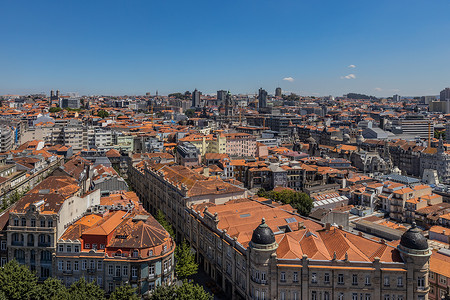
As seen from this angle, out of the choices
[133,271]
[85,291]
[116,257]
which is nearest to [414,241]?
[133,271]

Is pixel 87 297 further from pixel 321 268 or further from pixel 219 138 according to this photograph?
pixel 219 138

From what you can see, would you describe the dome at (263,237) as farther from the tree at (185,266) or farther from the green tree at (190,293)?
the tree at (185,266)

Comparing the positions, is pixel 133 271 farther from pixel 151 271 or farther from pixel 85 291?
pixel 85 291

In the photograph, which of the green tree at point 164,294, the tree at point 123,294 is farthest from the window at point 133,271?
the green tree at point 164,294

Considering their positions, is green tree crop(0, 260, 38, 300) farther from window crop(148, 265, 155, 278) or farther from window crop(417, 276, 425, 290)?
window crop(417, 276, 425, 290)

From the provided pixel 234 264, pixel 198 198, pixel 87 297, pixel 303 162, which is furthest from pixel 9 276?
pixel 303 162

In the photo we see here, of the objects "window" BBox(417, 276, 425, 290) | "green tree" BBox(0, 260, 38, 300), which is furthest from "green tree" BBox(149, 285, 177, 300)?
"window" BBox(417, 276, 425, 290)

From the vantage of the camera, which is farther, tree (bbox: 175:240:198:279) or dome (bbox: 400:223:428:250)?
tree (bbox: 175:240:198:279)
